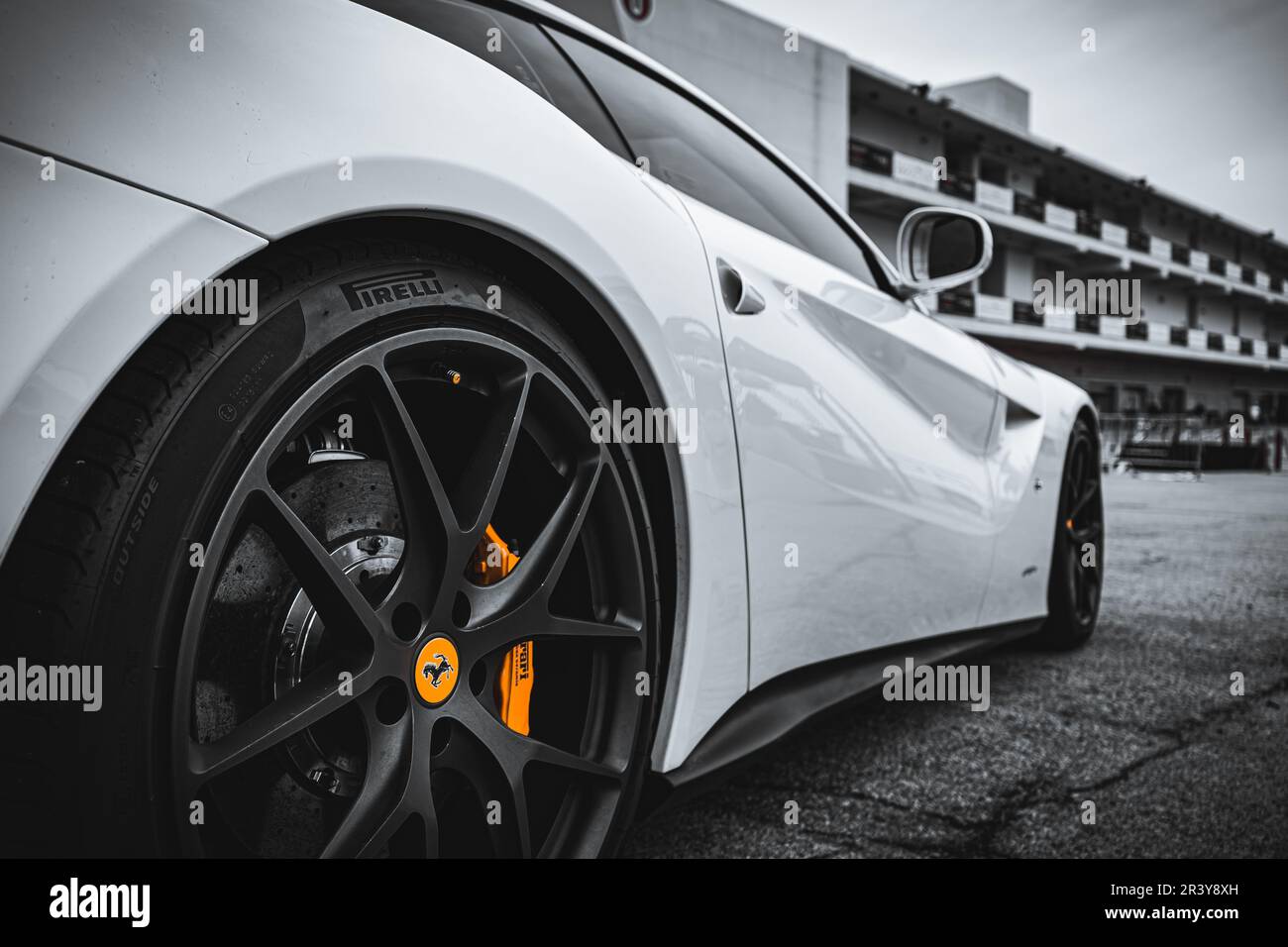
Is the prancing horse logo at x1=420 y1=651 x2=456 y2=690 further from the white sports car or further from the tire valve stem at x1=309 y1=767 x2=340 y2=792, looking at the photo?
the tire valve stem at x1=309 y1=767 x2=340 y2=792

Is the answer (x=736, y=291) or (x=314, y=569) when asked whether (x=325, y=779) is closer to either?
(x=314, y=569)

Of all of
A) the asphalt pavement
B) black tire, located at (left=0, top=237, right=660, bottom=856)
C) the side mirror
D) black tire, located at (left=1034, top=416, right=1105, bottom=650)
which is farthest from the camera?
black tire, located at (left=1034, top=416, right=1105, bottom=650)

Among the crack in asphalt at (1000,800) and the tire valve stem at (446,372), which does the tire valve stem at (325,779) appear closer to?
the tire valve stem at (446,372)

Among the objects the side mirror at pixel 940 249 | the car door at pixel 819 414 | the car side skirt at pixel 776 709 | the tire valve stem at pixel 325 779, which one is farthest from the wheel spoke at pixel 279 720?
the side mirror at pixel 940 249

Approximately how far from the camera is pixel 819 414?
5.18ft

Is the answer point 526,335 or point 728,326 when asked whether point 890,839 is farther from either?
point 526,335

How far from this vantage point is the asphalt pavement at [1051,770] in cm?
157

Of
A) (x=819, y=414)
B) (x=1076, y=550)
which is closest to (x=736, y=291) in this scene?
(x=819, y=414)

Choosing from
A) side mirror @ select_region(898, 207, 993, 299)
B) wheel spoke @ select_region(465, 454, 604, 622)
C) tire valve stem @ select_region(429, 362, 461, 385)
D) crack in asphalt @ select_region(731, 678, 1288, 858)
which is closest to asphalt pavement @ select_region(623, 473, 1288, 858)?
crack in asphalt @ select_region(731, 678, 1288, 858)

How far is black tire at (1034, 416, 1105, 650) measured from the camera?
114 inches

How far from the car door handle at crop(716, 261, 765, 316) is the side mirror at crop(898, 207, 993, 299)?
94 centimetres

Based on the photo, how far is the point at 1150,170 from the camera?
30.9m

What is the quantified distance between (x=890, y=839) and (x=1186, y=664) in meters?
1.81

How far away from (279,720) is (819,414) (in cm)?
105
